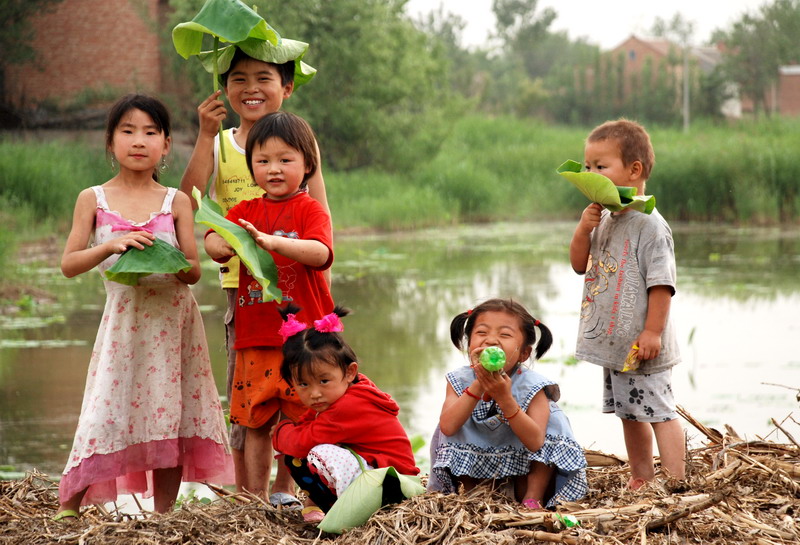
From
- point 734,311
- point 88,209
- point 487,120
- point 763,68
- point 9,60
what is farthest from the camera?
point 763,68

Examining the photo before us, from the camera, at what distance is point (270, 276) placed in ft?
10.3

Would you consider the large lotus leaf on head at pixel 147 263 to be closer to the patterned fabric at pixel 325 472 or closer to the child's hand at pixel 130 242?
the child's hand at pixel 130 242

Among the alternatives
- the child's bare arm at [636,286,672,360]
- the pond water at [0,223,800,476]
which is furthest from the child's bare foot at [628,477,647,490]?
the pond water at [0,223,800,476]

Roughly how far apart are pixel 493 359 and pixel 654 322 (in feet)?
2.68

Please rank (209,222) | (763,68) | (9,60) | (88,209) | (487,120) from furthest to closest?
(763,68), (487,120), (9,60), (88,209), (209,222)

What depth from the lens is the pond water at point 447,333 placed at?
5922 mm

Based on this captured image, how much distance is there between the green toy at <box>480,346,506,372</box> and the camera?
2973 millimetres

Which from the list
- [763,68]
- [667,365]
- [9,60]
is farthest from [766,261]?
[763,68]

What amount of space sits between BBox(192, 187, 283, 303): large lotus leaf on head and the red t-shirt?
0.44ft

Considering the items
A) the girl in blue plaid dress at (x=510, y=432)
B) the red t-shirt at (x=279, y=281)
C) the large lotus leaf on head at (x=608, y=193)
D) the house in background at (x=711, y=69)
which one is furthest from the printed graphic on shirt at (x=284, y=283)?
the house in background at (x=711, y=69)

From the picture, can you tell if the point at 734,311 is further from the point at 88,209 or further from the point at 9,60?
the point at 9,60

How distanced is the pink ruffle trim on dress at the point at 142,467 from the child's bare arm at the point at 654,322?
1502 millimetres

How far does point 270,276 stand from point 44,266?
9.82 meters

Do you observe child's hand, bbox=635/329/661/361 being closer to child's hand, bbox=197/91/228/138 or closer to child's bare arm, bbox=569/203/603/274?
child's bare arm, bbox=569/203/603/274
